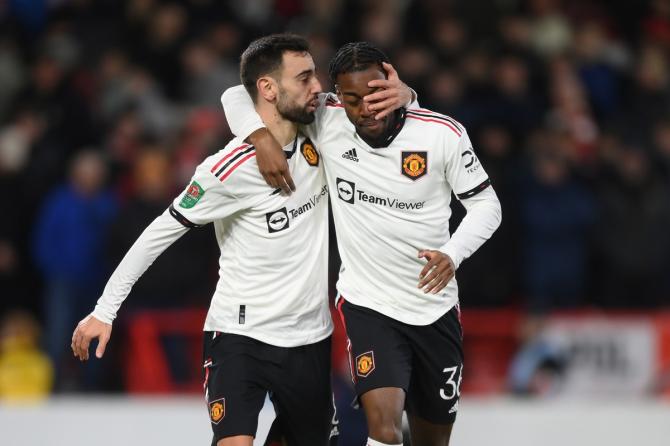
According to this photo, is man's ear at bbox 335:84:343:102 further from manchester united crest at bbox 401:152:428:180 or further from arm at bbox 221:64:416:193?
manchester united crest at bbox 401:152:428:180

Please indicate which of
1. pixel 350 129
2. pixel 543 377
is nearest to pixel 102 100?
pixel 543 377

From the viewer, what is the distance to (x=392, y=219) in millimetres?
5535

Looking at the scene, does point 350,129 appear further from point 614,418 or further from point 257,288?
point 614,418

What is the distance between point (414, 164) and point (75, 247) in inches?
190

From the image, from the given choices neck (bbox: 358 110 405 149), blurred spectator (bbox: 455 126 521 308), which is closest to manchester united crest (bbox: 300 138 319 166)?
neck (bbox: 358 110 405 149)

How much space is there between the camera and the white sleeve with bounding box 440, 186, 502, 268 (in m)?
5.30

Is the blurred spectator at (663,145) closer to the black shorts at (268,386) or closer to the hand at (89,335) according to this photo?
the black shorts at (268,386)

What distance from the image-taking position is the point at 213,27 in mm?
11250

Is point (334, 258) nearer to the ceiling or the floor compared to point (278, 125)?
nearer to the floor

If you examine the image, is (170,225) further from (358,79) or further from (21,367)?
(21,367)

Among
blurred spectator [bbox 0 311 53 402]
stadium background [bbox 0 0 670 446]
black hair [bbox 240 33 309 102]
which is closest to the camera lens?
black hair [bbox 240 33 309 102]

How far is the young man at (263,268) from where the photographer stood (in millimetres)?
5508

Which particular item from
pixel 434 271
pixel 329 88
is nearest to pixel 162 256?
pixel 329 88

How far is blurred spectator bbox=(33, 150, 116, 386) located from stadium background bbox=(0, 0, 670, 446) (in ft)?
0.05
